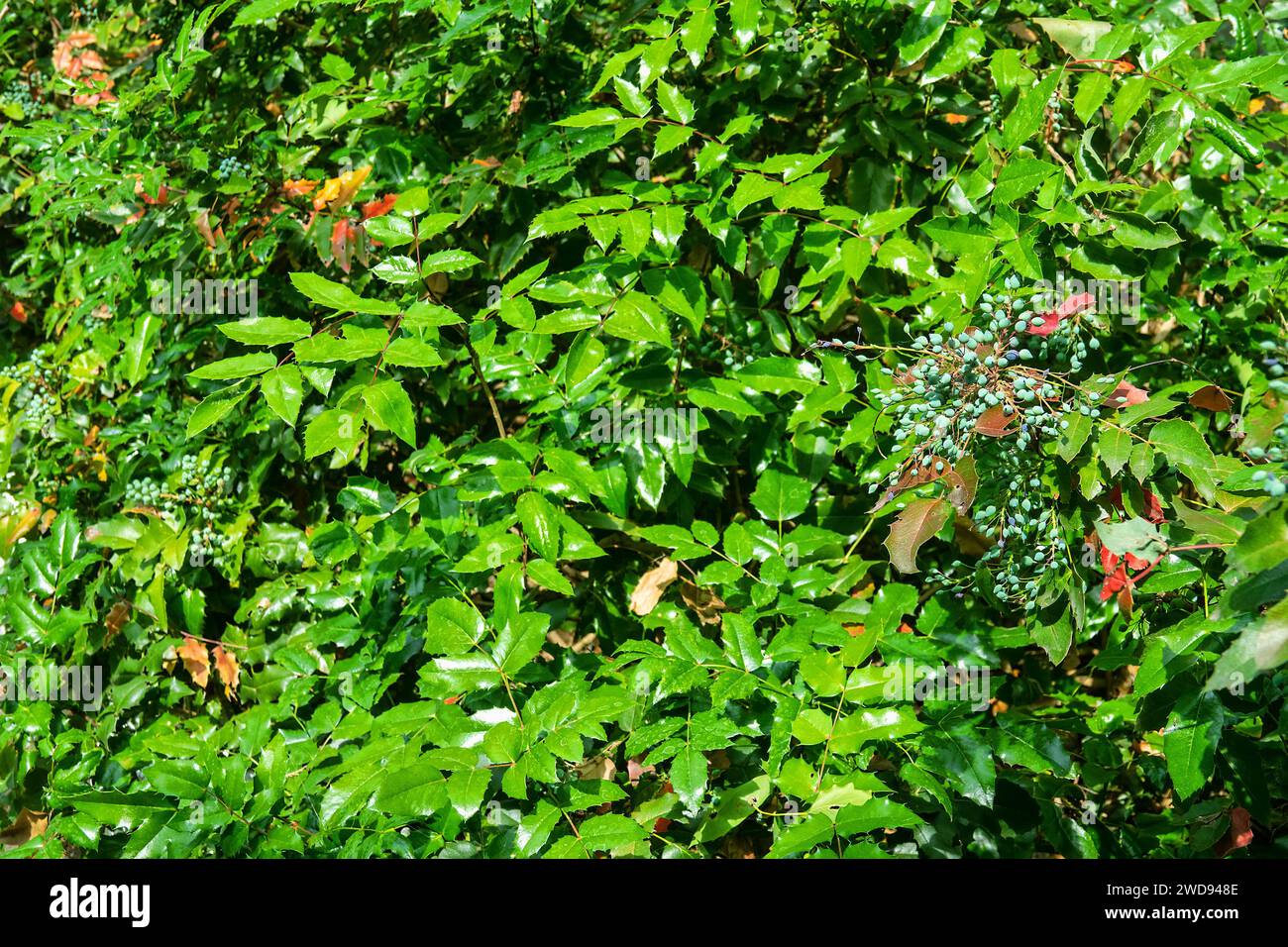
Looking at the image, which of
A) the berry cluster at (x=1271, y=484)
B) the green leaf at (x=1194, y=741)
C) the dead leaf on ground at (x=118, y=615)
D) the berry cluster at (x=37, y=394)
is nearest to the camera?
the berry cluster at (x=1271, y=484)

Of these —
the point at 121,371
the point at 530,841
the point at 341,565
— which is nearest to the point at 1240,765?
the point at 530,841

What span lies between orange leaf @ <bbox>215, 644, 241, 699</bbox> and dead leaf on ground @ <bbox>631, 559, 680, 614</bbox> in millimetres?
1036

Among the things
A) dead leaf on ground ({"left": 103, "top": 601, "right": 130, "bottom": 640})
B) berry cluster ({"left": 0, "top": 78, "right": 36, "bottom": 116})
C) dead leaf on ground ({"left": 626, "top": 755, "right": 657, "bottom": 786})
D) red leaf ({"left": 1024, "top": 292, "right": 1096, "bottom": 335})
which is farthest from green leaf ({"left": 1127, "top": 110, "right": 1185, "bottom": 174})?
berry cluster ({"left": 0, "top": 78, "right": 36, "bottom": 116})

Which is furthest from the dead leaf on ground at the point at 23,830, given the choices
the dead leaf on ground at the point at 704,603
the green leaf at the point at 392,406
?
the dead leaf on ground at the point at 704,603

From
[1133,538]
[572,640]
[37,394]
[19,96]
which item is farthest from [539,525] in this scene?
[19,96]

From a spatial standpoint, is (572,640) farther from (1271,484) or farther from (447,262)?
(1271,484)

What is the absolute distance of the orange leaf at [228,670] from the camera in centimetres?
255

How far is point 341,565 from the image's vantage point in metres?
2.48

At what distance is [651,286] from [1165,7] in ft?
4.38

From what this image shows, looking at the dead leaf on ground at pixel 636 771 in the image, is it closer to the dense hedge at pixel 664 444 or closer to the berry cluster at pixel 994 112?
the dense hedge at pixel 664 444

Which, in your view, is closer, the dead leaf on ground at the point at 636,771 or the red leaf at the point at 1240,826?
the red leaf at the point at 1240,826

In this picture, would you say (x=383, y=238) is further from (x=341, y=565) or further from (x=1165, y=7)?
(x=1165, y=7)

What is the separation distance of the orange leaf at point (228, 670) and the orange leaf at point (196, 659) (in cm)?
3

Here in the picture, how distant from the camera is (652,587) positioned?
225 cm
